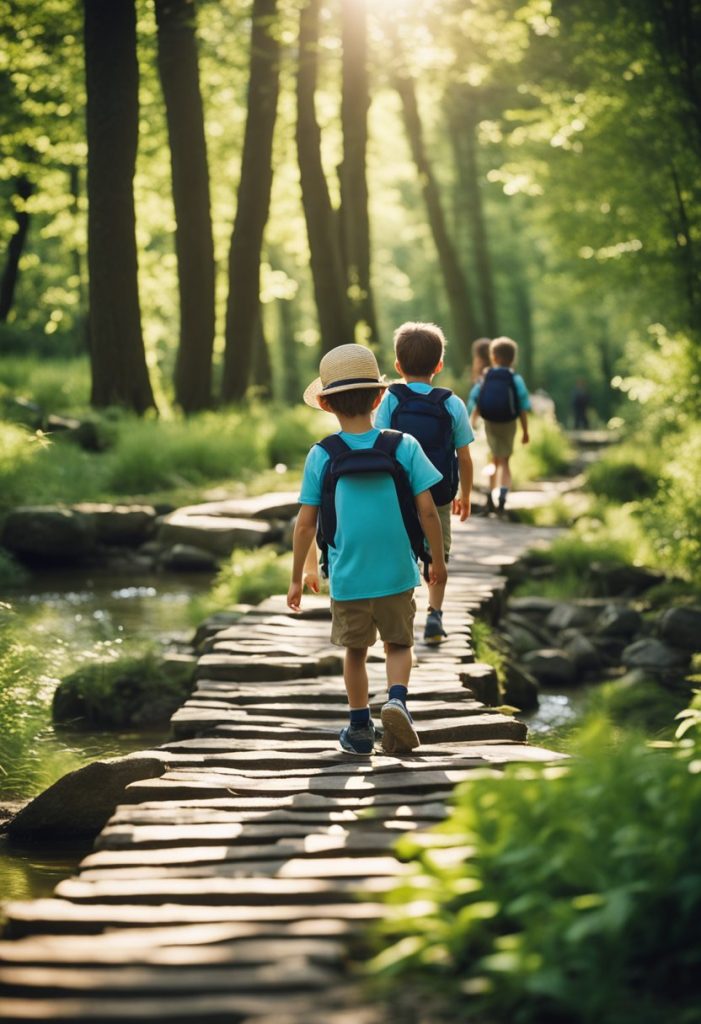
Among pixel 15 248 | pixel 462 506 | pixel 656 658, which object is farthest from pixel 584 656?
pixel 15 248

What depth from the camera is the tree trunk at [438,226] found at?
31.3 metres

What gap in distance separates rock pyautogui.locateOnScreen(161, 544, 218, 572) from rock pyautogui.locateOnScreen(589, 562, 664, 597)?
408cm

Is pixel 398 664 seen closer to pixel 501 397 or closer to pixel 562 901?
pixel 562 901

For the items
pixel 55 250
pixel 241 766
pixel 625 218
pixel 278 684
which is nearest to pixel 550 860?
pixel 241 766

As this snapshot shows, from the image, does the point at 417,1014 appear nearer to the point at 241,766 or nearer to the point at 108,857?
the point at 108,857

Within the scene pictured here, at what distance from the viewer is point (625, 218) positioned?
27.1 meters

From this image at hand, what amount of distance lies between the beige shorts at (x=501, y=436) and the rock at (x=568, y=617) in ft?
5.96

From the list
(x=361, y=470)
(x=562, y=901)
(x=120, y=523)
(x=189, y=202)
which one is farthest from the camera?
(x=189, y=202)

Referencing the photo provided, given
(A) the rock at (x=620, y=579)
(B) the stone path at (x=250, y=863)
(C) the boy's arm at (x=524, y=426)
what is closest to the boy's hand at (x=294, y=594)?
(B) the stone path at (x=250, y=863)

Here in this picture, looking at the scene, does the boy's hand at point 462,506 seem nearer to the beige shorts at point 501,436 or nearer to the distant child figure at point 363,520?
the distant child figure at point 363,520

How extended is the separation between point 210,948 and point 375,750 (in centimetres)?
271

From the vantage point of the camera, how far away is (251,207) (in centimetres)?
2316

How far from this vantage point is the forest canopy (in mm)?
20094

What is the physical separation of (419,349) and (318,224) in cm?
1574
